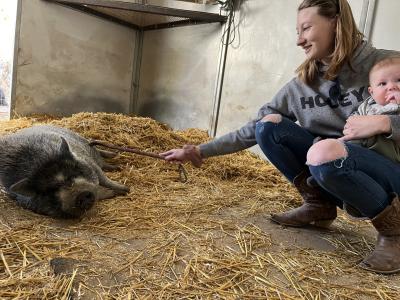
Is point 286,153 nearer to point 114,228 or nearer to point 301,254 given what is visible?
point 301,254

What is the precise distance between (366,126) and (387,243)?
62 centimetres

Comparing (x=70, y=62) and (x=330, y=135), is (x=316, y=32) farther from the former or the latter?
(x=70, y=62)

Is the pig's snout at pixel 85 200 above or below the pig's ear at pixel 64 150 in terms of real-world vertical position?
below

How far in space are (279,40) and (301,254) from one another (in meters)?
3.42

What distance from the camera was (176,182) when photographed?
3.62 meters

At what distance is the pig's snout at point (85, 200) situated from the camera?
2.74 meters

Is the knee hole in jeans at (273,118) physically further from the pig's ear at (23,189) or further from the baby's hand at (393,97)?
the pig's ear at (23,189)

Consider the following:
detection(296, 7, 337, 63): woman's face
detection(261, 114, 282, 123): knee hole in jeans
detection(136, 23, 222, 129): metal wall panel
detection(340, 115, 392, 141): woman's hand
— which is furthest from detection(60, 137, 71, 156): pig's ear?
detection(136, 23, 222, 129): metal wall panel

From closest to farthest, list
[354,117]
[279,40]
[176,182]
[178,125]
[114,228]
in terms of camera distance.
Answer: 1. [354,117]
2. [114,228]
3. [176,182]
4. [279,40]
5. [178,125]

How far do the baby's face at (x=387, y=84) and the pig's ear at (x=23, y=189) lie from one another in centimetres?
228

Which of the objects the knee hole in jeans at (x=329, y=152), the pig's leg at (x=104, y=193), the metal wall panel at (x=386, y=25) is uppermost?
the metal wall panel at (x=386, y=25)

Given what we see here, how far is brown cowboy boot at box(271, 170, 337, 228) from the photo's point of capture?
8.53ft

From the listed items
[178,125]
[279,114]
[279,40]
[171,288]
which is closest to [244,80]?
[279,40]

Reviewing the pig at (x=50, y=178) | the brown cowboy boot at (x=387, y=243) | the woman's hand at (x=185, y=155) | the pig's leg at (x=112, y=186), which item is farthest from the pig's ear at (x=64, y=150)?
the brown cowboy boot at (x=387, y=243)
